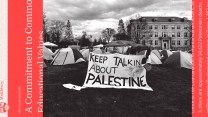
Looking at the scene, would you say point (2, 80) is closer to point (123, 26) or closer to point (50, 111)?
point (50, 111)

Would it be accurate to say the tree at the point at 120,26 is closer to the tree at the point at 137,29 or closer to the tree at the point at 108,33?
the tree at the point at 137,29

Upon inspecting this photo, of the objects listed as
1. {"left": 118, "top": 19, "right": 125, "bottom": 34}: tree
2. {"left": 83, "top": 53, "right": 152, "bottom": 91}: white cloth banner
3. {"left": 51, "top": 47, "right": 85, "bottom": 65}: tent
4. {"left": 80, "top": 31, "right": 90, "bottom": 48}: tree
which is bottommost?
{"left": 83, "top": 53, "right": 152, "bottom": 91}: white cloth banner

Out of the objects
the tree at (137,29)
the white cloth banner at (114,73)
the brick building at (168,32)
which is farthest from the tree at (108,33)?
the white cloth banner at (114,73)

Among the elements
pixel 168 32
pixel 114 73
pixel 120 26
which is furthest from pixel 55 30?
pixel 114 73

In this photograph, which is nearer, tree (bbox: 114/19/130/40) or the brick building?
tree (bbox: 114/19/130/40)

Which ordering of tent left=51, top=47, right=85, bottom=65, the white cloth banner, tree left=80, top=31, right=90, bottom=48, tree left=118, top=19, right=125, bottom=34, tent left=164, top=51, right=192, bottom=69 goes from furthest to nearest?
→ tree left=80, top=31, right=90, bottom=48, tree left=118, top=19, right=125, bottom=34, tent left=51, top=47, right=85, bottom=65, tent left=164, top=51, right=192, bottom=69, the white cloth banner

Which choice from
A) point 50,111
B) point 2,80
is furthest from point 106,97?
point 2,80

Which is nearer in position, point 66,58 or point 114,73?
point 114,73

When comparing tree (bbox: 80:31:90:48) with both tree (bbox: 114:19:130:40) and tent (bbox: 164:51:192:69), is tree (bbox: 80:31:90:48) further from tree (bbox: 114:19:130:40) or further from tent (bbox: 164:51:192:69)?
tent (bbox: 164:51:192:69)

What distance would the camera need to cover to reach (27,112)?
3734mm

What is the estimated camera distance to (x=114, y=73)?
323 inches

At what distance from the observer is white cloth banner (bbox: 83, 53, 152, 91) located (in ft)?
26.7

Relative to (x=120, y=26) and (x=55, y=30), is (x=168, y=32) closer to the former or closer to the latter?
(x=120, y=26)

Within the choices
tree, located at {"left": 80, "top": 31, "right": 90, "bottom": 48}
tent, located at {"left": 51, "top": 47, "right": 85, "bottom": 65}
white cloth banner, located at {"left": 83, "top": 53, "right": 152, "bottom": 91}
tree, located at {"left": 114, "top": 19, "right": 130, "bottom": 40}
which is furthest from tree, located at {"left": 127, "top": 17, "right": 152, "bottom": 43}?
white cloth banner, located at {"left": 83, "top": 53, "right": 152, "bottom": 91}
